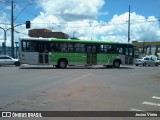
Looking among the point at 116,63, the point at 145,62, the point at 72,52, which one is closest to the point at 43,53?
the point at 72,52

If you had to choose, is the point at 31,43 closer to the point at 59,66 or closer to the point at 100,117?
the point at 59,66

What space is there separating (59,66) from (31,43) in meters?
3.81

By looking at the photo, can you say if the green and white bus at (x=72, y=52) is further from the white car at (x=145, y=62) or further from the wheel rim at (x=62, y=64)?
the white car at (x=145, y=62)

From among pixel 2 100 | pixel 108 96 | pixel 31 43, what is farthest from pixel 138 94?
pixel 31 43

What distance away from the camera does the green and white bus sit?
3809cm

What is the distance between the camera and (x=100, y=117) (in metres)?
9.67

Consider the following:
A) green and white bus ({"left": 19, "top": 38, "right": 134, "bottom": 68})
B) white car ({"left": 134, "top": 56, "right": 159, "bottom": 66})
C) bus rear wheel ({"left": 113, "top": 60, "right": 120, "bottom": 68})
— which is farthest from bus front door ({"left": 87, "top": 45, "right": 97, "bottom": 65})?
white car ({"left": 134, "top": 56, "right": 159, "bottom": 66})

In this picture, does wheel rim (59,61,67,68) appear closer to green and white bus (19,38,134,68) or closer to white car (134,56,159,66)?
green and white bus (19,38,134,68)

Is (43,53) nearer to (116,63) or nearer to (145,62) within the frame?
(116,63)

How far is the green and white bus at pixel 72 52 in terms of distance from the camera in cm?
3809

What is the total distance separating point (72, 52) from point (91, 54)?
7.48 ft

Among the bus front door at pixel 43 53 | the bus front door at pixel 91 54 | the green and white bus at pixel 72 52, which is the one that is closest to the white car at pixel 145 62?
the green and white bus at pixel 72 52

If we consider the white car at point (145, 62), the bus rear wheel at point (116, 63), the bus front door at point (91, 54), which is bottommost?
the white car at point (145, 62)

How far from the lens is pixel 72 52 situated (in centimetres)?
3966
